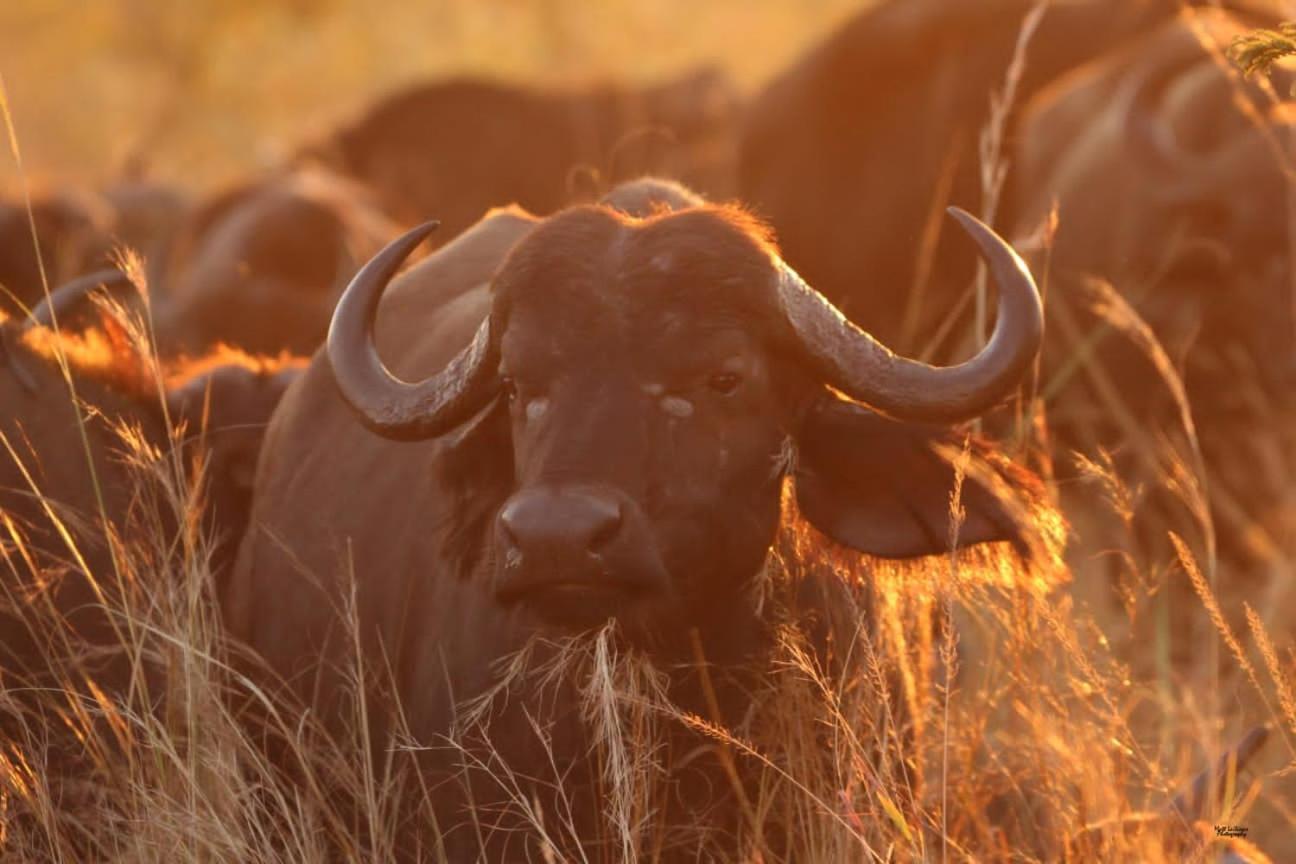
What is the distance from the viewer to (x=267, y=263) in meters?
9.64

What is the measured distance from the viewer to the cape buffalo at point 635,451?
4.08m

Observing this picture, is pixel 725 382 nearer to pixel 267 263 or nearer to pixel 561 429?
pixel 561 429

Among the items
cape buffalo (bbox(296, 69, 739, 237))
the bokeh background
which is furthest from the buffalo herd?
the bokeh background

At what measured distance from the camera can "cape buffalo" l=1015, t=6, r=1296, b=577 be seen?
28.3ft

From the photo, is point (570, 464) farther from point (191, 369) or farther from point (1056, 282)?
point (1056, 282)

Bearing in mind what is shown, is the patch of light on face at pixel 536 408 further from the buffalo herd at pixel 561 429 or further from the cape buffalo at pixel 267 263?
the cape buffalo at pixel 267 263

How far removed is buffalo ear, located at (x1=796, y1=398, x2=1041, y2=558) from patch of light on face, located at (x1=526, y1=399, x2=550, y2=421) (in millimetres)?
531

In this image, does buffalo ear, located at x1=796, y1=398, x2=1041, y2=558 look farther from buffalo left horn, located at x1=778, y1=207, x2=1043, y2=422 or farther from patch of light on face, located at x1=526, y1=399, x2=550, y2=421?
patch of light on face, located at x1=526, y1=399, x2=550, y2=421

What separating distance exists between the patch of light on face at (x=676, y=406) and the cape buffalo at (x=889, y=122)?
20.1ft

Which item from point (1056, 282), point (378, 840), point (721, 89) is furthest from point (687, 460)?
point (721, 89)

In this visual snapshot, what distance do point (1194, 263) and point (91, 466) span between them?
5.15 meters

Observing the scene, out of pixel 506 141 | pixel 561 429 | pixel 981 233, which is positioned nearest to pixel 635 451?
pixel 561 429

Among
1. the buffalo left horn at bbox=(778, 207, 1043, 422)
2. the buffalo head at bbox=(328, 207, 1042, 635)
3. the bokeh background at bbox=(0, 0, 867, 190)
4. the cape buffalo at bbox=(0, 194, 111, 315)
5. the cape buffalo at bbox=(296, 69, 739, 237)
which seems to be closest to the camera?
the buffalo head at bbox=(328, 207, 1042, 635)

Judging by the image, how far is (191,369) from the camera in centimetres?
596
